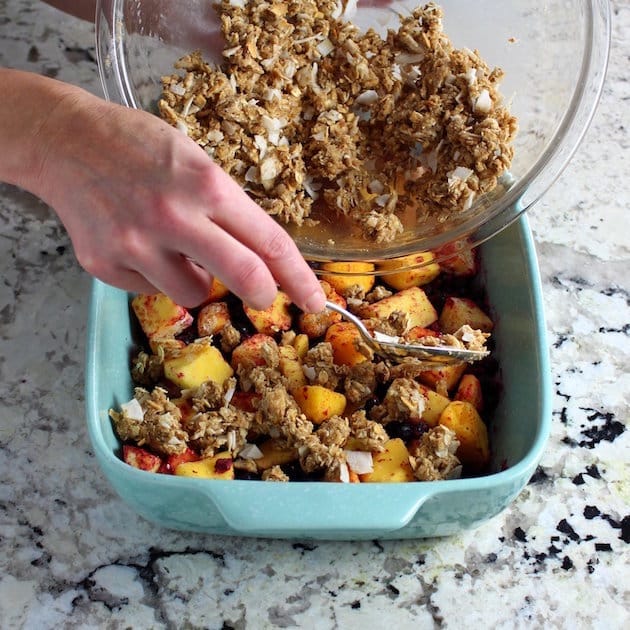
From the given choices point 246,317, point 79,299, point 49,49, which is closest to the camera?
point 246,317

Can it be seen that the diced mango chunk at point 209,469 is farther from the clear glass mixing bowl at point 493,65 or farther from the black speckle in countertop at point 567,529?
the black speckle in countertop at point 567,529

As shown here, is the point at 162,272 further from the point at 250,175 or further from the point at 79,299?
the point at 79,299

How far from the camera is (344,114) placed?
1139mm

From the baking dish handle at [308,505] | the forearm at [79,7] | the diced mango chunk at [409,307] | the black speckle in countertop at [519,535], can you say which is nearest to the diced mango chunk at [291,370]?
the diced mango chunk at [409,307]

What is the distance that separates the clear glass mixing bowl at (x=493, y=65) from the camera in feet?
3.58

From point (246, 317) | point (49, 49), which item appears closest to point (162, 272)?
point (246, 317)

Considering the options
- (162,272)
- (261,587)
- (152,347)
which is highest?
(162,272)

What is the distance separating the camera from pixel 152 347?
117 cm

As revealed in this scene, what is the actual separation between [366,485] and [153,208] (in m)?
0.37

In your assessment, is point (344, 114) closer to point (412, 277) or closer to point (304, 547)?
point (412, 277)

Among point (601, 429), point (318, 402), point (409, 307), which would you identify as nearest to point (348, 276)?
point (409, 307)

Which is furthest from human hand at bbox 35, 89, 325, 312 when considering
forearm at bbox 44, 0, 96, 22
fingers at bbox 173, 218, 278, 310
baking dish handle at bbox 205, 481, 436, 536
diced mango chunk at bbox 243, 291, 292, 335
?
forearm at bbox 44, 0, 96, 22

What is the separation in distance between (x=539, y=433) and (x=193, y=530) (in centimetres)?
44

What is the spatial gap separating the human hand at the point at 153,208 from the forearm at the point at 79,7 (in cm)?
71
